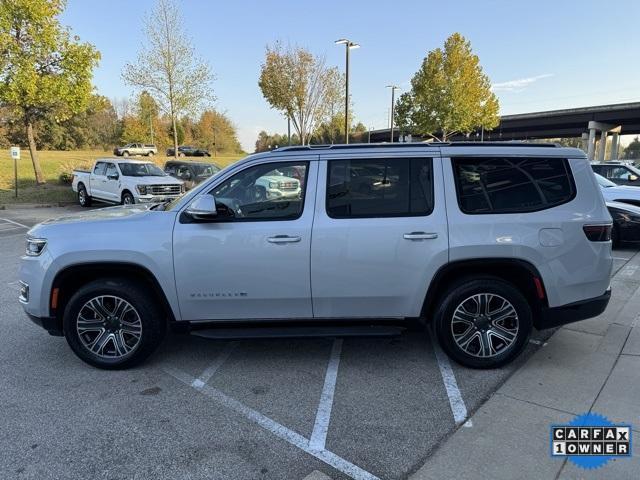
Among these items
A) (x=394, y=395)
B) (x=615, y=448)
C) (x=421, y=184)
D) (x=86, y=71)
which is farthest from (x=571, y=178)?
(x=86, y=71)

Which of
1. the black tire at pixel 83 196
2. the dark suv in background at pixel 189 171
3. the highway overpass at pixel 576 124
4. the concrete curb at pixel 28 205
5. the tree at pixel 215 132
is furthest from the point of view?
the tree at pixel 215 132

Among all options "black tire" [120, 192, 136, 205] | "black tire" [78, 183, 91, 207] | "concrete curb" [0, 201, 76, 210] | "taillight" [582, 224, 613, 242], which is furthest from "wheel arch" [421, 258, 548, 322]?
"concrete curb" [0, 201, 76, 210]

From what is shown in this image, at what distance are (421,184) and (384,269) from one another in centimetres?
78

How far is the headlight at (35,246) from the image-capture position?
3818 mm

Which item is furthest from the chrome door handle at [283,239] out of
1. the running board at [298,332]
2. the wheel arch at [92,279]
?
the wheel arch at [92,279]

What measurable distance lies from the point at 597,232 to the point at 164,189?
1367 centimetres

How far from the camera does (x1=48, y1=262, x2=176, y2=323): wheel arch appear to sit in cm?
376

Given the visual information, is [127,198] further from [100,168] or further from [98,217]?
[98,217]

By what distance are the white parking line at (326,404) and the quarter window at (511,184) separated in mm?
1777

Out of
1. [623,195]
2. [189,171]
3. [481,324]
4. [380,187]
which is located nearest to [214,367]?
[380,187]

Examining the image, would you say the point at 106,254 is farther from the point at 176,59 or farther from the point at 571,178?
the point at 176,59

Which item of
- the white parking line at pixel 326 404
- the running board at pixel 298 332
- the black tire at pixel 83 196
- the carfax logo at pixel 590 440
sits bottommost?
the white parking line at pixel 326 404

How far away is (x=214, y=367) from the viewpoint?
13.2 feet

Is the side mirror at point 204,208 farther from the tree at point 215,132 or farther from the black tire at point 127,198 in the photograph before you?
the tree at point 215,132
